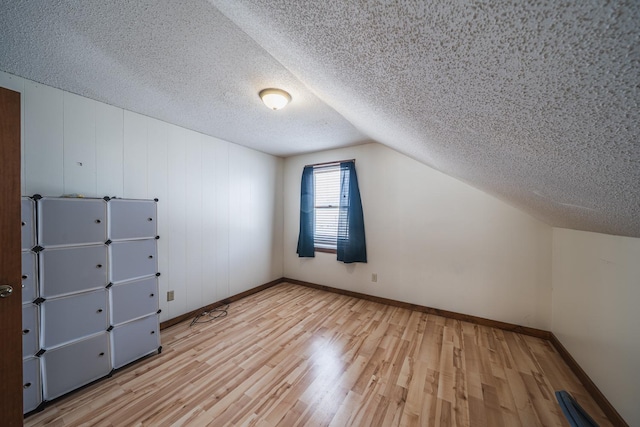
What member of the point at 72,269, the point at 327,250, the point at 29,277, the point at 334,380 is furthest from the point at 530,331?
the point at 29,277

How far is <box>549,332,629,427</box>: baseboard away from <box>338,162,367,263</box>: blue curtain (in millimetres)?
2050

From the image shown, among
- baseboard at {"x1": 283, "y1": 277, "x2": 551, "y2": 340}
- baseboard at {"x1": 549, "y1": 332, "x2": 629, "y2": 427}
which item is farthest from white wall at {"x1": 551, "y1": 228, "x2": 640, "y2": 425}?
baseboard at {"x1": 283, "y1": 277, "x2": 551, "y2": 340}

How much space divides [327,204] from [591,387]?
3.11 metres

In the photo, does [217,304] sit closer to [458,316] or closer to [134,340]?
[134,340]

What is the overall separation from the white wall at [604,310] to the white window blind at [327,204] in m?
2.56

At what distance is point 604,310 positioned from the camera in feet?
4.87

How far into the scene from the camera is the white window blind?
3.57 meters

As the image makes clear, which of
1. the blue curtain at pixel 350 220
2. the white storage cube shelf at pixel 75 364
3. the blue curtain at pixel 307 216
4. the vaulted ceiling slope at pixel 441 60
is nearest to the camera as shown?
the vaulted ceiling slope at pixel 441 60

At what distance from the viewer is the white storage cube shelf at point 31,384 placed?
4.60 ft

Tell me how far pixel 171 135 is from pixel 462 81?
118 inches

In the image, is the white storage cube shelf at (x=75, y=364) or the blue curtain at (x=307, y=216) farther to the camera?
the blue curtain at (x=307, y=216)

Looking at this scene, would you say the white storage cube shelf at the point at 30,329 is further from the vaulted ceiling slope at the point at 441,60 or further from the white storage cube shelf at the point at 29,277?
the vaulted ceiling slope at the point at 441,60

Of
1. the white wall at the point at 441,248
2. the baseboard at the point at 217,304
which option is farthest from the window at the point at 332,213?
the baseboard at the point at 217,304

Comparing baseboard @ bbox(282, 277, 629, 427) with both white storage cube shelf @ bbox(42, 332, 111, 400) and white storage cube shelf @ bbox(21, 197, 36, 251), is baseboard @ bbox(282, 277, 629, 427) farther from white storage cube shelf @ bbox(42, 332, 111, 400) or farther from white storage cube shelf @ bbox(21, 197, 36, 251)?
white storage cube shelf @ bbox(21, 197, 36, 251)
